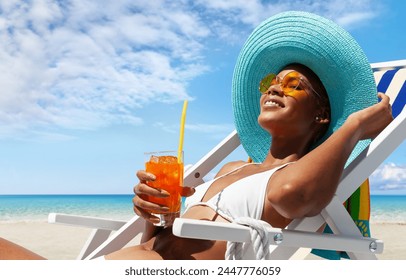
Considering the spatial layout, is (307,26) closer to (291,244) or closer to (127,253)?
(291,244)

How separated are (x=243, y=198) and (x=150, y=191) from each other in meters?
0.44

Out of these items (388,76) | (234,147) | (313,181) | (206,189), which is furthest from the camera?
(234,147)

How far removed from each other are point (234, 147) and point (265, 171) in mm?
1017

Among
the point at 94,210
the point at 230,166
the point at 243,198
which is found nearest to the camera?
the point at 243,198

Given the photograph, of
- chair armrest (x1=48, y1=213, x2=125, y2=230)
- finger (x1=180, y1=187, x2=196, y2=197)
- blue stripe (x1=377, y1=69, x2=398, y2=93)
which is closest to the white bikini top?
finger (x1=180, y1=187, x2=196, y2=197)

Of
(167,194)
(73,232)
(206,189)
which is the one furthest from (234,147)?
(73,232)

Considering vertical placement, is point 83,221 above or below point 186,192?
above

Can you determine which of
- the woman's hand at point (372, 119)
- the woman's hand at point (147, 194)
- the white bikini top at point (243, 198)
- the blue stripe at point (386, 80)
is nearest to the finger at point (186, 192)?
the woman's hand at point (147, 194)

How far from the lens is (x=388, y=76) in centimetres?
315

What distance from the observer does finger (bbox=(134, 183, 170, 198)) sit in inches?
78.6

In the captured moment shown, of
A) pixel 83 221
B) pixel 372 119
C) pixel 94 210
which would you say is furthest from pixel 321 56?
pixel 94 210

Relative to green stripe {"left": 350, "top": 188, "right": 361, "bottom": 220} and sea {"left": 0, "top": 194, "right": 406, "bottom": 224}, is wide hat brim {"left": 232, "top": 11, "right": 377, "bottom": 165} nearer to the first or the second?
green stripe {"left": 350, "top": 188, "right": 361, "bottom": 220}

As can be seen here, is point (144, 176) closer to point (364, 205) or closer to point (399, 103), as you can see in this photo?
point (364, 205)

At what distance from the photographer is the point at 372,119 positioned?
2.30 metres
